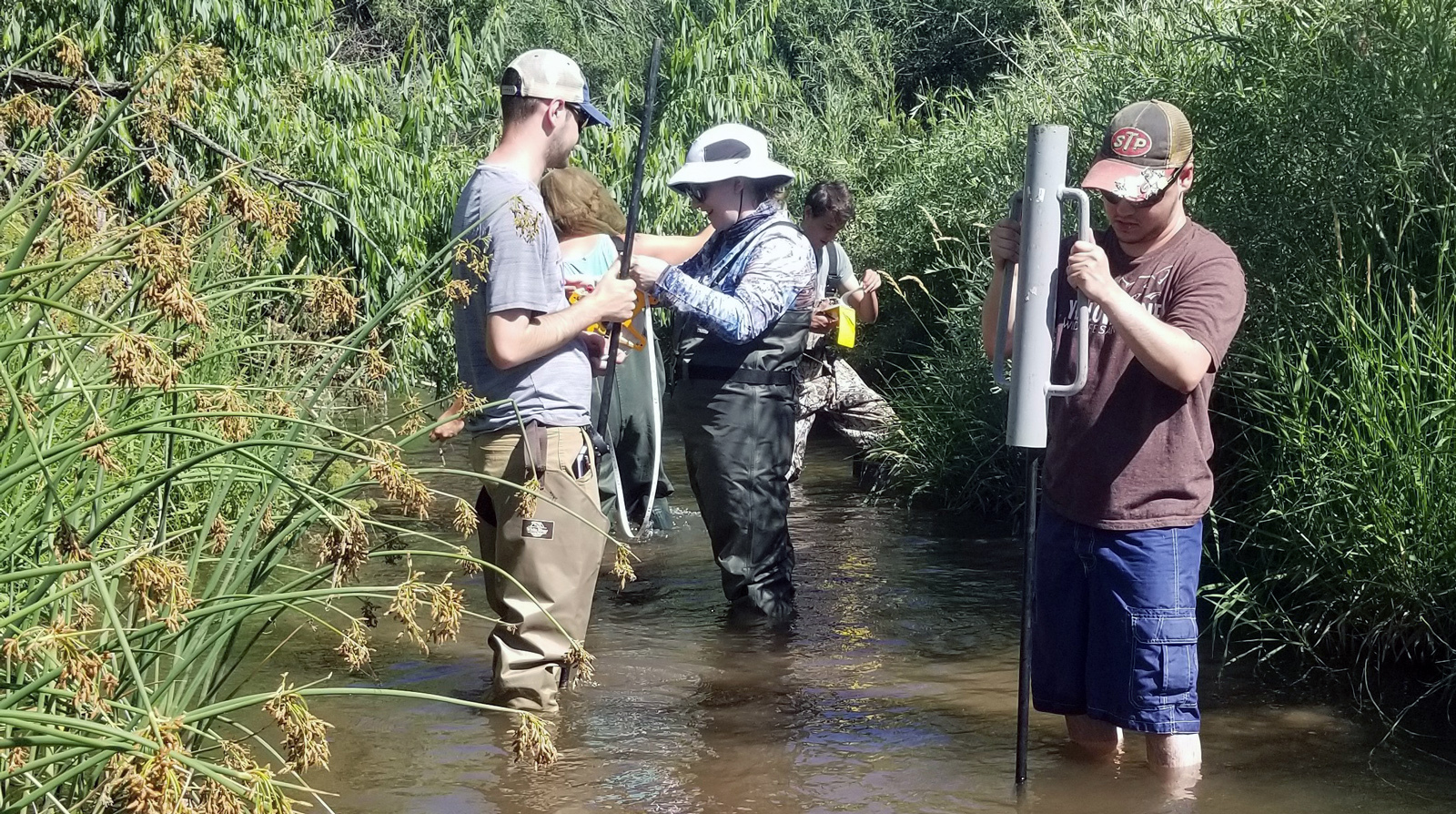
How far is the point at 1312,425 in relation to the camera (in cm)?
552

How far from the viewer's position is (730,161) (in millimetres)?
5668

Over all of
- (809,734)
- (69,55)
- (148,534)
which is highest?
(69,55)

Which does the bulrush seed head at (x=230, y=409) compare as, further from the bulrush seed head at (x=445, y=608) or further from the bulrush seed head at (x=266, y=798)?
the bulrush seed head at (x=266, y=798)

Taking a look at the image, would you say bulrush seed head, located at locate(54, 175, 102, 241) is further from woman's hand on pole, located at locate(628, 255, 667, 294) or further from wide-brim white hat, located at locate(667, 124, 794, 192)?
wide-brim white hat, located at locate(667, 124, 794, 192)

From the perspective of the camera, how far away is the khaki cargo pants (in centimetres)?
→ 443

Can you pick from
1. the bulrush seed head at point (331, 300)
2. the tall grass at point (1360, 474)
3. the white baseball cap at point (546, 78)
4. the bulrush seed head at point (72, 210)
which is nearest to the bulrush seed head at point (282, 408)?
the bulrush seed head at point (331, 300)

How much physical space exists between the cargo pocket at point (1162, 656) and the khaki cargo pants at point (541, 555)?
5.15 ft

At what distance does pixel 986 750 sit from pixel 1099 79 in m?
4.99

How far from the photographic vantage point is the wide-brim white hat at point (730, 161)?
18.4 feet

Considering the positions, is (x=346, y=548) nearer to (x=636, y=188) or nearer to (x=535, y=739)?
(x=535, y=739)

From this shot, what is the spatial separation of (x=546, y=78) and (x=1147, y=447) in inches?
78.5

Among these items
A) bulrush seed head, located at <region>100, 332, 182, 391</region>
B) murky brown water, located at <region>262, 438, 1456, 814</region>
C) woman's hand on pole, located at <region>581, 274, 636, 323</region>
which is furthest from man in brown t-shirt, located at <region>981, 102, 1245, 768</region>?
bulrush seed head, located at <region>100, 332, 182, 391</region>

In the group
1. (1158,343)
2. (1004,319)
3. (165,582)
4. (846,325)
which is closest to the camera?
(165,582)

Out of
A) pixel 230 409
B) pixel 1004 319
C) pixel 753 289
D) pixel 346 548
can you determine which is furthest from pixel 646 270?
pixel 346 548
